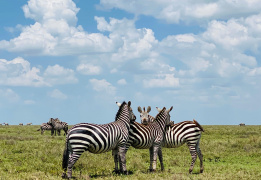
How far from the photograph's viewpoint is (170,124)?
1357 centimetres

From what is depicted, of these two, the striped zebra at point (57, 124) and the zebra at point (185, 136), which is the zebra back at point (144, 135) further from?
the striped zebra at point (57, 124)

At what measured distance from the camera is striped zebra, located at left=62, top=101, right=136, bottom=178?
1032cm

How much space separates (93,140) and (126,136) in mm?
1657

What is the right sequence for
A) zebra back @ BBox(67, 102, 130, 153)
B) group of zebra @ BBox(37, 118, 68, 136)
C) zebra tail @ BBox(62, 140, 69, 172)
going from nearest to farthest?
zebra back @ BBox(67, 102, 130, 153) → zebra tail @ BBox(62, 140, 69, 172) → group of zebra @ BBox(37, 118, 68, 136)

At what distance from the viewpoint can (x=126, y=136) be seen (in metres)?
11.8

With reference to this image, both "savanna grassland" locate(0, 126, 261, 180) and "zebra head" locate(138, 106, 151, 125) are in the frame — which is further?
"zebra head" locate(138, 106, 151, 125)

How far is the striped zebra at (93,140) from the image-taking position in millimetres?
10320

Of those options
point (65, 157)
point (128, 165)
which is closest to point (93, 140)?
point (65, 157)

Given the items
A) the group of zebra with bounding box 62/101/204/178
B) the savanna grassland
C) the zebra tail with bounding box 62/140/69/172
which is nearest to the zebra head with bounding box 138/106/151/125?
the group of zebra with bounding box 62/101/204/178

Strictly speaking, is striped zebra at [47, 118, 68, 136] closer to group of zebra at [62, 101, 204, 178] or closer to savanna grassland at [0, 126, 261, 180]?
savanna grassland at [0, 126, 261, 180]

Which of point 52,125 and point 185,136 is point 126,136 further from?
point 52,125

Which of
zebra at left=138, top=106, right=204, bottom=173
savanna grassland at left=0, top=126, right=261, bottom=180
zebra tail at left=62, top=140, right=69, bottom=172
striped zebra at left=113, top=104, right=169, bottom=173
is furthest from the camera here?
zebra at left=138, top=106, right=204, bottom=173

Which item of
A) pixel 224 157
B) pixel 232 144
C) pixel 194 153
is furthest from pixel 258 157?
pixel 194 153

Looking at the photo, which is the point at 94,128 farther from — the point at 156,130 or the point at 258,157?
the point at 258,157
